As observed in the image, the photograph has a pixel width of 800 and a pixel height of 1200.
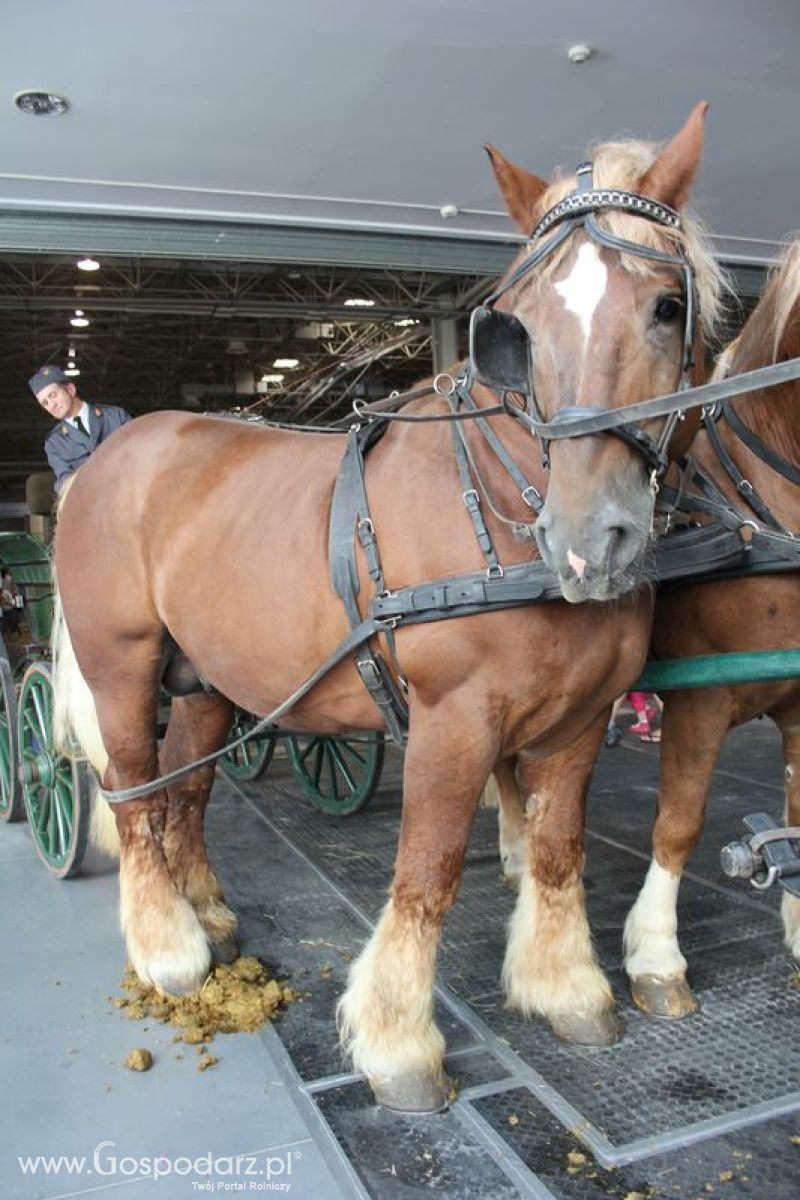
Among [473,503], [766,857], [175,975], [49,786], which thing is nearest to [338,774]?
[49,786]

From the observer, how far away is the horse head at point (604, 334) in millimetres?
1729

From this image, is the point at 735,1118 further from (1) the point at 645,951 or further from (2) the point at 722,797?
(2) the point at 722,797

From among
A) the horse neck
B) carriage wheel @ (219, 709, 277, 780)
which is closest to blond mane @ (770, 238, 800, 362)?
the horse neck

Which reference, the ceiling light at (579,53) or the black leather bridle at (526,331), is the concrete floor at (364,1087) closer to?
the black leather bridle at (526,331)

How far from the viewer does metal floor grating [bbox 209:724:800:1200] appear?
212cm

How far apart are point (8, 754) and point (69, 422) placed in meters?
1.91

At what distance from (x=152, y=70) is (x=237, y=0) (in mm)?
634

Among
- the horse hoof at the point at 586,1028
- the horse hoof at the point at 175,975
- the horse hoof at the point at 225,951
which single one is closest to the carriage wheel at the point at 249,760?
the horse hoof at the point at 225,951

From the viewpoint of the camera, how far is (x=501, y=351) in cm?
187

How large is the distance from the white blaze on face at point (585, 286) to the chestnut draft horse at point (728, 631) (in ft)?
2.62

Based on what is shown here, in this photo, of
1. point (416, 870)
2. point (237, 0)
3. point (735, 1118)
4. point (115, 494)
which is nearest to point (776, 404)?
point (416, 870)

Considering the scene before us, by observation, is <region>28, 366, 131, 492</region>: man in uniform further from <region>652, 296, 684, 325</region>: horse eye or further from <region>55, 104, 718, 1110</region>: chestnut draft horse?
<region>652, 296, 684, 325</region>: horse eye

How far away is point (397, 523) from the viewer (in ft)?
7.43

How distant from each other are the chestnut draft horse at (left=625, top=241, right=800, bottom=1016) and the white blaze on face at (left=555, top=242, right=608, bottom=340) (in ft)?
2.62
